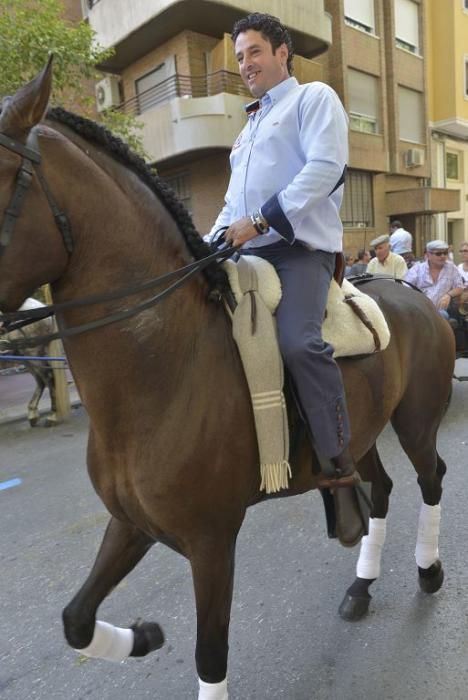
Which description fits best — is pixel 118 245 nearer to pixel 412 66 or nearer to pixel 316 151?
pixel 316 151

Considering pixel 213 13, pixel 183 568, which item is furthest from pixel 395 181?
pixel 183 568

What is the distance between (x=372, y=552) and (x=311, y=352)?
1.65 metres

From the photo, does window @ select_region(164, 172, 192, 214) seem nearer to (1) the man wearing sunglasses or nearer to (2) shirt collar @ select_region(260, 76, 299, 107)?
(1) the man wearing sunglasses

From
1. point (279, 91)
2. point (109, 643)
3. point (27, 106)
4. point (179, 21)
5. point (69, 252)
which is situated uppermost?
point (179, 21)

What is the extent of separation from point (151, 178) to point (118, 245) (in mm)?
329

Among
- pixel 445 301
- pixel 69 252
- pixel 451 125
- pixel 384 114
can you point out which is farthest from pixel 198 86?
pixel 69 252

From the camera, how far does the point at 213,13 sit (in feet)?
48.9

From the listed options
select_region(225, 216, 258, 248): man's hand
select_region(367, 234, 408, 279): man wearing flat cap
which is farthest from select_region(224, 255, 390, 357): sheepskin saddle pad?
select_region(367, 234, 408, 279): man wearing flat cap

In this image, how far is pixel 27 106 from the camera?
1459mm

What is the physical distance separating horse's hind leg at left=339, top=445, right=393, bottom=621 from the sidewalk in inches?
198

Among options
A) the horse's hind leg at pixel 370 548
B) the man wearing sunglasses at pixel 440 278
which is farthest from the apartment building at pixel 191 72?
the horse's hind leg at pixel 370 548

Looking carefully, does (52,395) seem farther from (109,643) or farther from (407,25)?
(407,25)

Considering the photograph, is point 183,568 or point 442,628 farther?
point 183,568

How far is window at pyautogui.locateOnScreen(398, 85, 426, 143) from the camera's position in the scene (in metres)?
21.1
